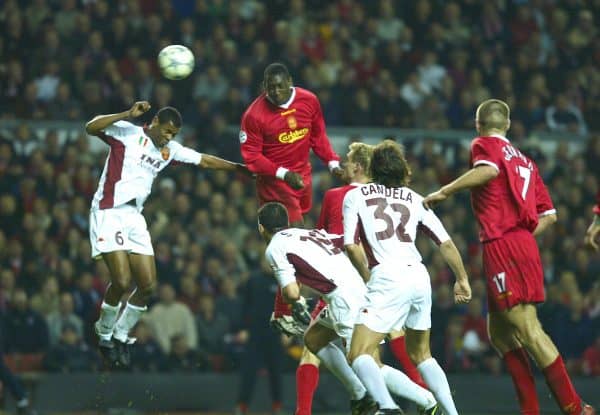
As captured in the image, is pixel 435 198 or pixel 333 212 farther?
pixel 333 212

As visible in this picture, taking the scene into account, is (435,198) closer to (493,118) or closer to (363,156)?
(493,118)

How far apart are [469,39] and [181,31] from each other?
4.57 metres

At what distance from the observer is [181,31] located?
698 inches

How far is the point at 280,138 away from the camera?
11.4m

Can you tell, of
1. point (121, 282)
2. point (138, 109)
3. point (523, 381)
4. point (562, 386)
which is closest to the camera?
point (562, 386)

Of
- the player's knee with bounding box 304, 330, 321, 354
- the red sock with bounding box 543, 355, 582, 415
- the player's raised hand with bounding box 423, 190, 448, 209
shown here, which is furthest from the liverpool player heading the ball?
the red sock with bounding box 543, 355, 582, 415

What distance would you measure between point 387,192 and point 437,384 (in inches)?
57.6

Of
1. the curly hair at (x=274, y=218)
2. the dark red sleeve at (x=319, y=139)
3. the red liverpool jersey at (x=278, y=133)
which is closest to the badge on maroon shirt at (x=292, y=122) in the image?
the red liverpool jersey at (x=278, y=133)

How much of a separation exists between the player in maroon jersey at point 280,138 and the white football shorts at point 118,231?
1113mm

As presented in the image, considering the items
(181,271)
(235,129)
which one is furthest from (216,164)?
(235,129)

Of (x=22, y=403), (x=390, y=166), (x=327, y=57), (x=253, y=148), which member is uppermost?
(x=327, y=57)

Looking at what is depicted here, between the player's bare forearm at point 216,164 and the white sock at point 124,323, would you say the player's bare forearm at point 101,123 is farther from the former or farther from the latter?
the white sock at point 124,323

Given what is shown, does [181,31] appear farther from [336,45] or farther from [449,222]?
[449,222]

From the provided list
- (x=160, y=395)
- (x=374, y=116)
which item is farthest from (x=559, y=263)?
(x=160, y=395)
